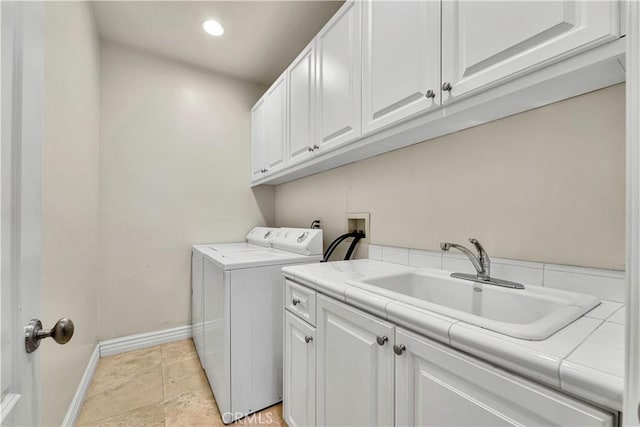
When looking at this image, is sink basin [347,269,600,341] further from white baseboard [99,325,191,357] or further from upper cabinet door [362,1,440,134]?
white baseboard [99,325,191,357]

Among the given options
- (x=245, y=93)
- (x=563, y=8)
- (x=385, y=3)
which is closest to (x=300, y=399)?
(x=563, y=8)

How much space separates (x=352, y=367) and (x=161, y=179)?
2.30 meters

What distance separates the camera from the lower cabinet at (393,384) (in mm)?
542

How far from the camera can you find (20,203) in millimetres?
502

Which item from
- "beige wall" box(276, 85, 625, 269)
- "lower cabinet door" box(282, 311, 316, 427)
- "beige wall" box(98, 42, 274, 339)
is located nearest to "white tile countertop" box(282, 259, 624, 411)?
"beige wall" box(276, 85, 625, 269)

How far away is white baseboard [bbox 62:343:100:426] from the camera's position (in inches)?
56.4

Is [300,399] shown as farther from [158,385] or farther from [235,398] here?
[158,385]

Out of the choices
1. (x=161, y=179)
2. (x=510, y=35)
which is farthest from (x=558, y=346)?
(x=161, y=179)

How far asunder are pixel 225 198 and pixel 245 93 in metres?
1.12

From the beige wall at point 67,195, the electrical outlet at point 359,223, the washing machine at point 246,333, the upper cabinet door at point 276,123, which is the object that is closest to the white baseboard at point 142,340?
the beige wall at point 67,195

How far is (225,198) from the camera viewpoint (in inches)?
107

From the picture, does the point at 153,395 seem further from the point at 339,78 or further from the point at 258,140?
the point at 339,78

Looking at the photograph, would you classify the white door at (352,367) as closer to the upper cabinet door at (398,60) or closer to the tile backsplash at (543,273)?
the tile backsplash at (543,273)

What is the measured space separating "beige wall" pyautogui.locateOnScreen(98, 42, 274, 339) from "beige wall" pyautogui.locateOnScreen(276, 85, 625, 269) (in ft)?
5.65
